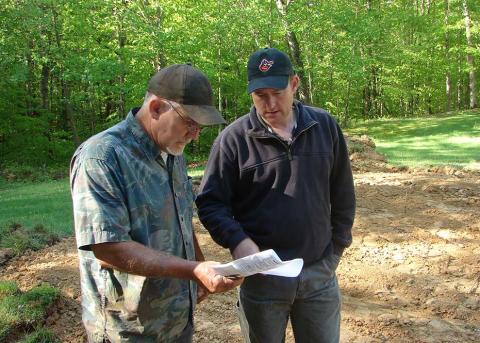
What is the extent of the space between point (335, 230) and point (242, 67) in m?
19.3

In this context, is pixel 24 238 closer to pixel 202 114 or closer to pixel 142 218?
pixel 142 218

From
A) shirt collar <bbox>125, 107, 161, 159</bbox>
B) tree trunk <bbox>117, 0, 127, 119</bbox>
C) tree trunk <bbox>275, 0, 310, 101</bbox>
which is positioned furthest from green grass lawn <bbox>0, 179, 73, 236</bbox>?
tree trunk <bbox>275, 0, 310, 101</bbox>

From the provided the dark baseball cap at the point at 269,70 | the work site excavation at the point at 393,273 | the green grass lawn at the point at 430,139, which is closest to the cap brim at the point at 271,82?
the dark baseball cap at the point at 269,70

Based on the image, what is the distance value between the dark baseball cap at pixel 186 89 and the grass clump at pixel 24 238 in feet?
14.3

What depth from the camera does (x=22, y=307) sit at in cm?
347

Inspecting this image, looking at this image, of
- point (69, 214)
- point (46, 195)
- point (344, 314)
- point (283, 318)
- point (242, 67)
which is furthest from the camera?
point (242, 67)

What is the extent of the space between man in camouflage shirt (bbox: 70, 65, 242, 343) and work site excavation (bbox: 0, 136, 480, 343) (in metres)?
1.93

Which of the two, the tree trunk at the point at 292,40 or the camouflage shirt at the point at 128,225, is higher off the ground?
the tree trunk at the point at 292,40

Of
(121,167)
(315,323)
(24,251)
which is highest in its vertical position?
(121,167)

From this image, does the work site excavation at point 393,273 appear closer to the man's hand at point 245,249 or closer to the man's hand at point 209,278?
the man's hand at point 245,249

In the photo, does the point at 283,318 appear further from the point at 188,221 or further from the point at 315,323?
the point at 188,221

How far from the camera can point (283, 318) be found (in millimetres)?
2268

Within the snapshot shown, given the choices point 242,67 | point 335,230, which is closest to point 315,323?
point 335,230

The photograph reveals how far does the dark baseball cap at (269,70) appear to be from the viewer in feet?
7.34
